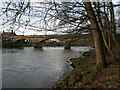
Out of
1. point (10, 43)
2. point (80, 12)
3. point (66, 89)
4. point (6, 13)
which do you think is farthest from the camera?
point (10, 43)

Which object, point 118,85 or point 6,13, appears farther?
point 118,85

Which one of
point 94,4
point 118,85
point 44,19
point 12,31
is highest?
point 94,4

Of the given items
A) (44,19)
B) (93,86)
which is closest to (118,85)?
(93,86)

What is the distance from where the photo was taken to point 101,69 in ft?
26.8

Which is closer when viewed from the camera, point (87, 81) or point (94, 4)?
point (87, 81)

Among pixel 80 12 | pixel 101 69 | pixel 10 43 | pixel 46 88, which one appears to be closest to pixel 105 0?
pixel 80 12

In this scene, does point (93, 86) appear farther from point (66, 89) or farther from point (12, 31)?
point (12, 31)

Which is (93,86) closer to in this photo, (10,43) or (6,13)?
(6,13)

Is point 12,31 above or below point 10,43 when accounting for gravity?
above

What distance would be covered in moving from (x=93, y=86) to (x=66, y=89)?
1.16m

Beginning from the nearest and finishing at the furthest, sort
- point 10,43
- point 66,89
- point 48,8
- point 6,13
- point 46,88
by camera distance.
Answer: point 6,13 → point 48,8 → point 66,89 → point 46,88 → point 10,43

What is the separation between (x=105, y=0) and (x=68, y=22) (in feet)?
9.31

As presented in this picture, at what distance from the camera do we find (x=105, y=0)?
26.2 feet

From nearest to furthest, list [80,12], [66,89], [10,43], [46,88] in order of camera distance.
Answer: [66,89] → [80,12] → [46,88] → [10,43]
